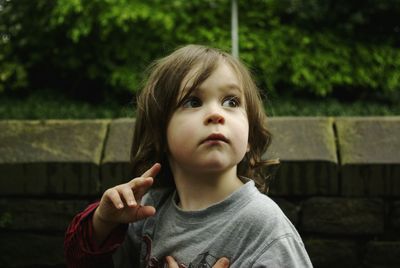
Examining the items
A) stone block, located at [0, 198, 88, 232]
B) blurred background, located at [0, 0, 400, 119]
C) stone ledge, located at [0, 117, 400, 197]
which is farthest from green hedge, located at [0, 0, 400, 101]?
stone block, located at [0, 198, 88, 232]

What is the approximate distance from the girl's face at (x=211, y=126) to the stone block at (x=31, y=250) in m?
1.26

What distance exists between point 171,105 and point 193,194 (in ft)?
0.86

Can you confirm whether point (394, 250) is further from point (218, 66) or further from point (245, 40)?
point (245, 40)

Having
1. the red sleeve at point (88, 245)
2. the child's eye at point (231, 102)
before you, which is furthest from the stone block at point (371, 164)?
the red sleeve at point (88, 245)

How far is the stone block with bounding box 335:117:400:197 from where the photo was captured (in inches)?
99.7

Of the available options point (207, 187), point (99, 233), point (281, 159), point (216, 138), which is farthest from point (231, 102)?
point (281, 159)

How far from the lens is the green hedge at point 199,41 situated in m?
4.13

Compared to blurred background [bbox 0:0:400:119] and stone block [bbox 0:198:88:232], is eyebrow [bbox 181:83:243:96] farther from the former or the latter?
blurred background [bbox 0:0:400:119]

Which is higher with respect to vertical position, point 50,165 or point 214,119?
point 214,119

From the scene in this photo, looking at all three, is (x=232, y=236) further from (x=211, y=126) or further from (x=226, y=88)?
(x=226, y=88)

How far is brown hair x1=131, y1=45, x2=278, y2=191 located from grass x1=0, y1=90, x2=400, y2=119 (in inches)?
52.9

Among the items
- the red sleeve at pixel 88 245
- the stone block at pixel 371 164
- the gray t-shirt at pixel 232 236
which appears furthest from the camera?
the stone block at pixel 371 164

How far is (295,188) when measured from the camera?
2578 mm

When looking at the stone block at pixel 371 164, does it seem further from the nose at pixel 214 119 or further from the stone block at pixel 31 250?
the stone block at pixel 31 250
